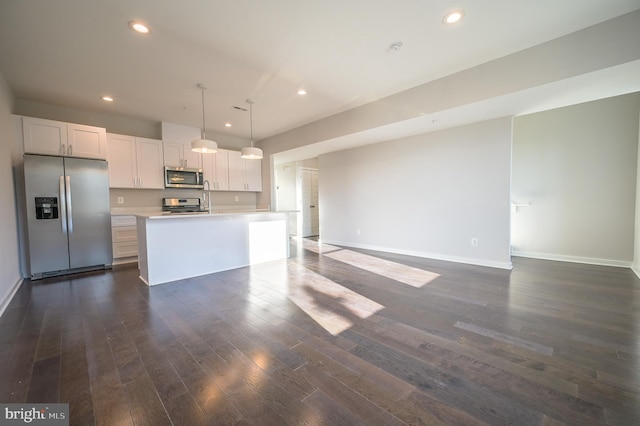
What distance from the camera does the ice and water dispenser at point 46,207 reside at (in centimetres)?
375

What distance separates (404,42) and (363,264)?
10.5 feet

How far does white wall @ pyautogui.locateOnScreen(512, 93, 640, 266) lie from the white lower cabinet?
727cm

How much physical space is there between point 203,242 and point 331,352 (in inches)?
111

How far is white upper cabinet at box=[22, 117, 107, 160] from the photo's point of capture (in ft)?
12.4

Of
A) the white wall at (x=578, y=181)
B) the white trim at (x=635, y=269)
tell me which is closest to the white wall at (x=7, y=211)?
the white wall at (x=578, y=181)

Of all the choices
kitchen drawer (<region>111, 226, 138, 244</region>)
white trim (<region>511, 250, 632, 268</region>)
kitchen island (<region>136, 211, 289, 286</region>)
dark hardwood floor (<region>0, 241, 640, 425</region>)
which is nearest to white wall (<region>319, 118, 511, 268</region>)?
dark hardwood floor (<region>0, 241, 640, 425</region>)

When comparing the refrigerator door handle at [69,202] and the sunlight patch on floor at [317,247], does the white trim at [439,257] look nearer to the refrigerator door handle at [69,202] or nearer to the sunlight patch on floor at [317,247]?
the sunlight patch on floor at [317,247]

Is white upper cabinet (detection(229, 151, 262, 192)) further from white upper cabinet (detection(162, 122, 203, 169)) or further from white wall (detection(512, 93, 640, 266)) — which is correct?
white wall (detection(512, 93, 640, 266))

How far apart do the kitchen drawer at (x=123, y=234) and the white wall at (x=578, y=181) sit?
7.26 meters

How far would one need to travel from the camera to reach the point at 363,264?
4418 millimetres

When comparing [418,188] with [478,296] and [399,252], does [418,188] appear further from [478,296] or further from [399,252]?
[478,296]

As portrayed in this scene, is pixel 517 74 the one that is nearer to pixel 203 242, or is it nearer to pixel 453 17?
pixel 453 17

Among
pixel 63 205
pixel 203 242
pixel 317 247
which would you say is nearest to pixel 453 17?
pixel 203 242

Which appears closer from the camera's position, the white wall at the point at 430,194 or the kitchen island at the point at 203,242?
the kitchen island at the point at 203,242
